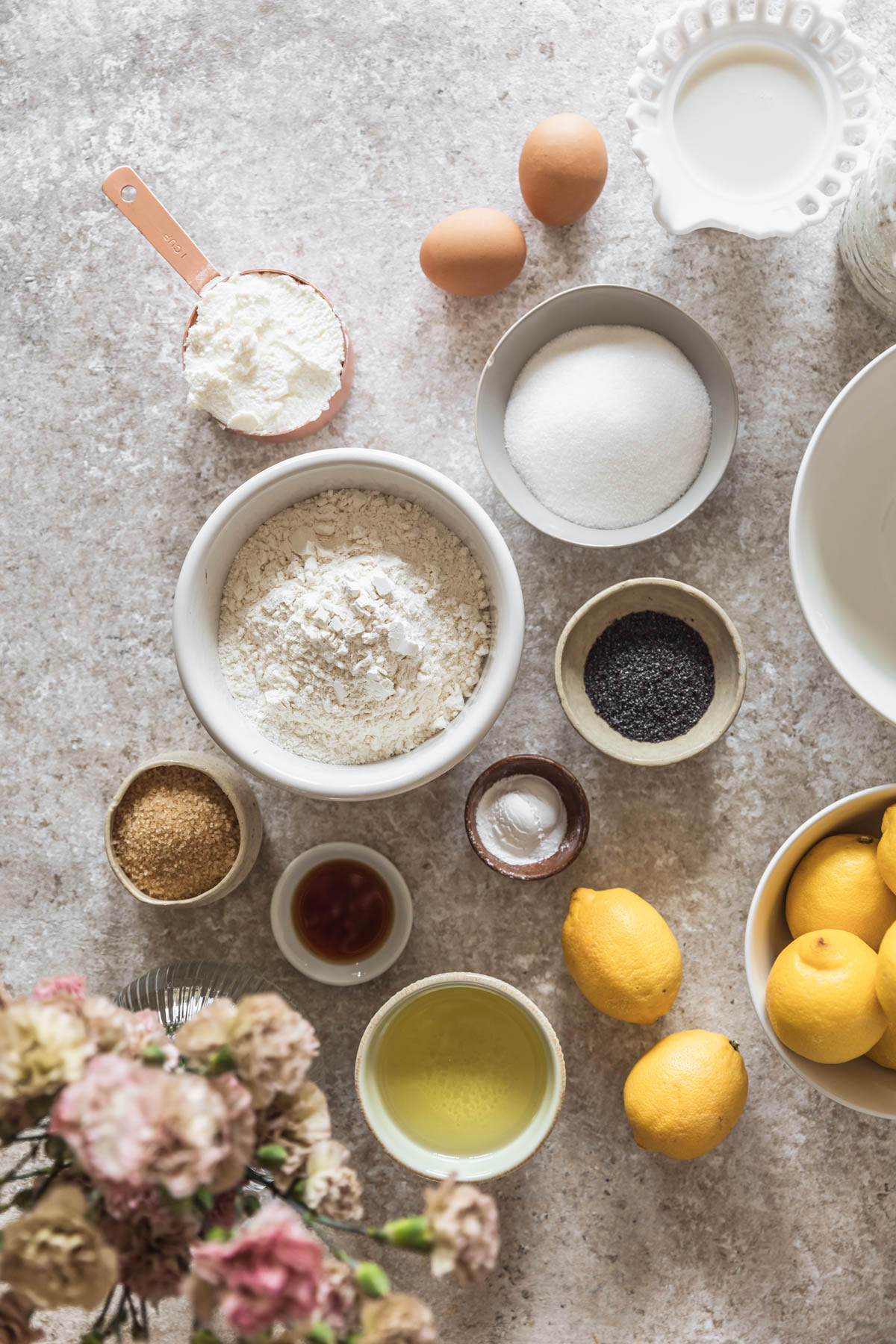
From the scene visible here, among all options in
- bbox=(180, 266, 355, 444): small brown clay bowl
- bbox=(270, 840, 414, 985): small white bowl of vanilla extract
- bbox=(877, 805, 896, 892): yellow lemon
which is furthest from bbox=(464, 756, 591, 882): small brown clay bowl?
bbox=(180, 266, 355, 444): small brown clay bowl

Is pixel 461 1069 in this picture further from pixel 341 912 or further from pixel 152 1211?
pixel 152 1211

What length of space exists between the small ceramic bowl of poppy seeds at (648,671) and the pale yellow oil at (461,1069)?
372 millimetres

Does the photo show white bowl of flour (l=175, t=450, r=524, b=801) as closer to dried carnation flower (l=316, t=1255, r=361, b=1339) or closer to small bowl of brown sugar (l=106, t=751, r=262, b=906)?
small bowl of brown sugar (l=106, t=751, r=262, b=906)

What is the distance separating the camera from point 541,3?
1.38 m

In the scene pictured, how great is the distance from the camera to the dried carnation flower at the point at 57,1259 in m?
0.61

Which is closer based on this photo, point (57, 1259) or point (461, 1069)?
point (57, 1259)

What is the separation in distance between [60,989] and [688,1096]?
Result: 0.80 m

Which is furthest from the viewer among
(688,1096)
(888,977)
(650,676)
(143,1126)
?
(650,676)

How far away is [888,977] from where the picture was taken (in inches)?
43.7

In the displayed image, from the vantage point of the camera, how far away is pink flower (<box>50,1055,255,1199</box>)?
23.2 inches

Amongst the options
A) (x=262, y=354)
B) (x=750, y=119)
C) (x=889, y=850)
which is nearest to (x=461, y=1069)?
(x=889, y=850)

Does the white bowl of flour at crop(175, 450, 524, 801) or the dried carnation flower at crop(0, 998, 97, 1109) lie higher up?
the dried carnation flower at crop(0, 998, 97, 1109)

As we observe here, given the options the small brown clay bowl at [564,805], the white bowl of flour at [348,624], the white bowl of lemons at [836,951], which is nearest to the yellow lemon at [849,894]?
the white bowl of lemons at [836,951]

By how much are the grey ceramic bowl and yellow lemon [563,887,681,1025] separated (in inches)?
18.2
